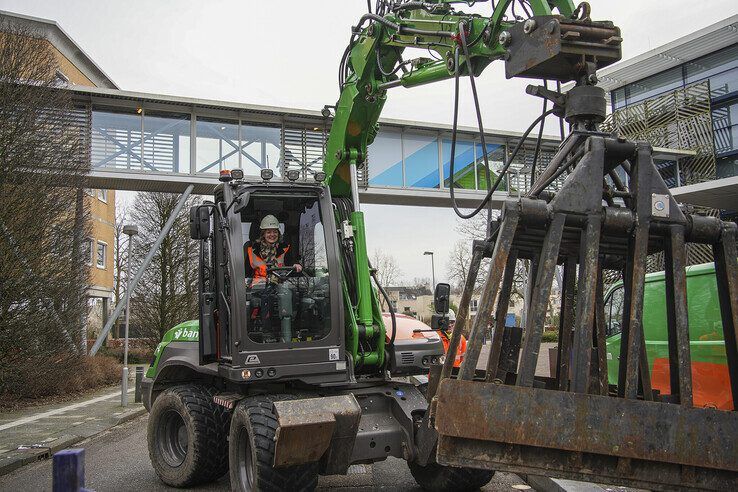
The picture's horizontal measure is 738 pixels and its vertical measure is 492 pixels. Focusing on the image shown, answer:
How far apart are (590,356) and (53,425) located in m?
10.7

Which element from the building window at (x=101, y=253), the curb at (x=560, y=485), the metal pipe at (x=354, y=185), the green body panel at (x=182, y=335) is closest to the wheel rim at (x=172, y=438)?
the green body panel at (x=182, y=335)

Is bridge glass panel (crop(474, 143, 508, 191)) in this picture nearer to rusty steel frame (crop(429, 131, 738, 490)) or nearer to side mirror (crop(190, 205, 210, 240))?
side mirror (crop(190, 205, 210, 240))

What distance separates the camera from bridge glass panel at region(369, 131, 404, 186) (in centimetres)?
2205

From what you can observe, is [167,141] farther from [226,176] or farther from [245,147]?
[226,176]

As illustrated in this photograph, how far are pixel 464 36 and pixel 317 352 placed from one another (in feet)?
9.65

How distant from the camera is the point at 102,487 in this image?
7207 millimetres

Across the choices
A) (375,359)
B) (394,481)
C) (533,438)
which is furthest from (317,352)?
(533,438)

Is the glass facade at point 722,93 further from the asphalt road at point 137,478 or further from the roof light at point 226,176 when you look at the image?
the roof light at point 226,176

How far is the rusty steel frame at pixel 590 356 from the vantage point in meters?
3.60

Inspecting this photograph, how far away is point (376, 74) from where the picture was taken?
678cm

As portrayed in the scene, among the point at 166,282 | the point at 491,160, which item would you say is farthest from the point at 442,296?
the point at 166,282

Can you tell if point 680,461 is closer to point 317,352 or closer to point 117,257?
point 317,352

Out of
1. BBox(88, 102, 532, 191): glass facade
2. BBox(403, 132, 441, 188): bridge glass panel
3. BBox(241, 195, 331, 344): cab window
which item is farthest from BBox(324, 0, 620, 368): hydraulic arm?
BBox(403, 132, 441, 188): bridge glass panel

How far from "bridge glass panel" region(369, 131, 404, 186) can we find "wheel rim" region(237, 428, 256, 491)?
1646 centimetres
